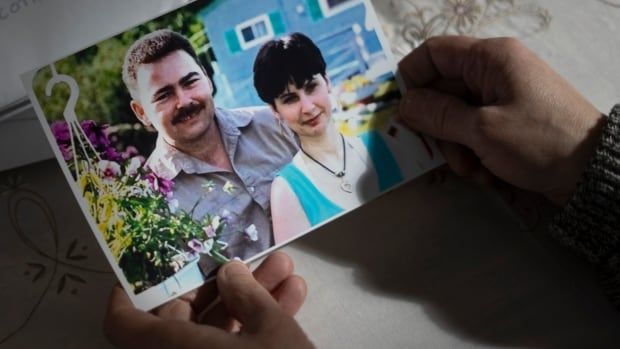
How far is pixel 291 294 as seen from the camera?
0.47m

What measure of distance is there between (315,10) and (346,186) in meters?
0.16

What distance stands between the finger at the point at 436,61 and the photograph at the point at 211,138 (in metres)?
0.05

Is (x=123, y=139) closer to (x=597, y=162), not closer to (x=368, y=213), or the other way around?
(x=368, y=213)

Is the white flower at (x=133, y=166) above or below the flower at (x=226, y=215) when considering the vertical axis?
above

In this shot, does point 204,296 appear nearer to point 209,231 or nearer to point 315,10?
point 209,231

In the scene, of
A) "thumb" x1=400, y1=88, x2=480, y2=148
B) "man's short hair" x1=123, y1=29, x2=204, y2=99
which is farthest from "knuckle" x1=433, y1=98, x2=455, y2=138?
"man's short hair" x1=123, y1=29, x2=204, y2=99

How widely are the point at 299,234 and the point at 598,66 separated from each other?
33cm

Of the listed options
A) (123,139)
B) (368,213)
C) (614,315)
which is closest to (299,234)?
(368,213)

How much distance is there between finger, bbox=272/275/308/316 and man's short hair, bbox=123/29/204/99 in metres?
0.20

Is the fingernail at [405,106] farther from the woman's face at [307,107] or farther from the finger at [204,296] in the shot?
the finger at [204,296]

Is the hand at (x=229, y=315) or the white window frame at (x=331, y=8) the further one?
the white window frame at (x=331, y=8)

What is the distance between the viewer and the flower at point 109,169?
0.47 metres

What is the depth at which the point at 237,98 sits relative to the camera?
0.49m

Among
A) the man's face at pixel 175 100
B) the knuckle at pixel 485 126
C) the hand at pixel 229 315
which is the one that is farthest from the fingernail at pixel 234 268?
the knuckle at pixel 485 126
